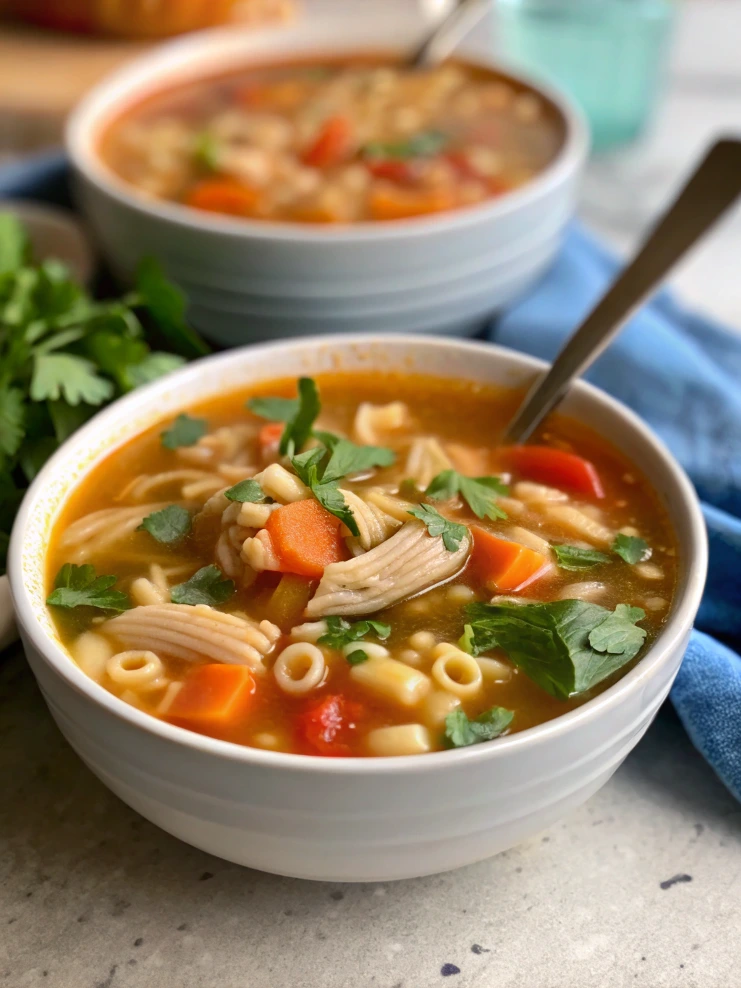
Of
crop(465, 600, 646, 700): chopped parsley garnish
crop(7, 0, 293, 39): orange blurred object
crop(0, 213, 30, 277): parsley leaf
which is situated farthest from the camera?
crop(7, 0, 293, 39): orange blurred object

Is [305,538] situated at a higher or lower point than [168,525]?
higher

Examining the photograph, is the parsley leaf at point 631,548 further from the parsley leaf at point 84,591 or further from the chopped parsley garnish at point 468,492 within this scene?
the parsley leaf at point 84,591

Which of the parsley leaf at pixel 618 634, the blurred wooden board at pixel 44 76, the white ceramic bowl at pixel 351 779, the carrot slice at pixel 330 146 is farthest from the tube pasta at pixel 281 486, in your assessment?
the blurred wooden board at pixel 44 76

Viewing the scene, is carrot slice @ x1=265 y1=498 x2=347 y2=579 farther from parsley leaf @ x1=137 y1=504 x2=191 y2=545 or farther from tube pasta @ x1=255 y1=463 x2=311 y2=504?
parsley leaf @ x1=137 y1=504 x2=191 y2=545

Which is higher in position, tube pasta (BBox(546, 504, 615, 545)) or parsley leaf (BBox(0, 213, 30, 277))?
tube pasta (BBox(546, 504, 615, 545))

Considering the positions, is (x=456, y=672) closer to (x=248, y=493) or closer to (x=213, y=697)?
(x=213, y=697)

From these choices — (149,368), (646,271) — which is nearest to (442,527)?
(646,271)

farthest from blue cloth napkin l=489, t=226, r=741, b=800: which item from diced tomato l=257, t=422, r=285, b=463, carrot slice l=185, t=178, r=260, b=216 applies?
diced tomato l=257, t=422, r=285, b=463
